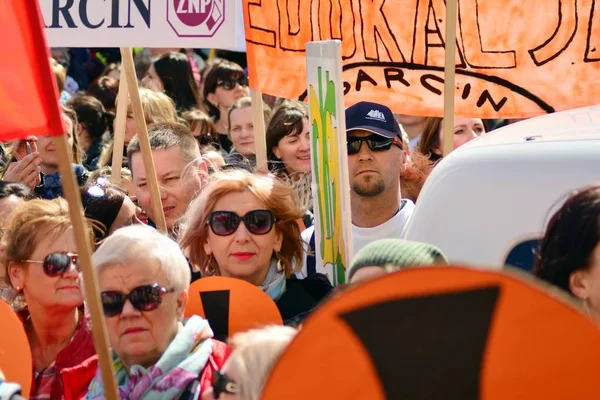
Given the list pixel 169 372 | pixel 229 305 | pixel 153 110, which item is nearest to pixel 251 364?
pixel 169 372

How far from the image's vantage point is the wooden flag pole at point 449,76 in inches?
191

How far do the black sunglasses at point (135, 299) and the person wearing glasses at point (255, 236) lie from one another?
0.74 m

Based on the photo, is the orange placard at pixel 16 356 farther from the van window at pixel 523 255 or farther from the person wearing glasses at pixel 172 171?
the person wearing glasses at pixel 172 171

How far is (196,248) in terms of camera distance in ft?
14.7

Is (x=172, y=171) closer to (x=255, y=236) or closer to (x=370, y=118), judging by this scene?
(x=370, y=118)

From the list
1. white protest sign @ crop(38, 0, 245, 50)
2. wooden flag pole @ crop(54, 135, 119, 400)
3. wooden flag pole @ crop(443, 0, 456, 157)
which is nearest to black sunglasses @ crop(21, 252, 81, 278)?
wooden flag pole @ crop(54, 135, 119, 400)

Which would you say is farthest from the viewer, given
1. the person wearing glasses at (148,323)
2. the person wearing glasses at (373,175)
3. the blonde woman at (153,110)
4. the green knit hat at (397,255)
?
the blonde woman at (153,110)

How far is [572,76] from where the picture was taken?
17.6 feet

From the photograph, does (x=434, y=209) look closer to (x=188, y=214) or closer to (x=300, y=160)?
(x=188, y=214)

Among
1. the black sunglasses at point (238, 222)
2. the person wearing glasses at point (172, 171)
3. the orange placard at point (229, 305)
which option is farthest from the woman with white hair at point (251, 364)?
the person wearing glasses at point (172, 171)

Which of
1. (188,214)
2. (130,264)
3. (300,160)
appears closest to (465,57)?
(300,160)

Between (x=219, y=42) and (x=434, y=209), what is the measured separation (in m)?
2.83

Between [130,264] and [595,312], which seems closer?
[595,312]

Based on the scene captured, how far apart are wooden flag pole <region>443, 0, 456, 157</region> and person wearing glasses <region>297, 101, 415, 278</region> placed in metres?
0.37
